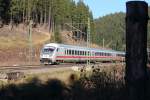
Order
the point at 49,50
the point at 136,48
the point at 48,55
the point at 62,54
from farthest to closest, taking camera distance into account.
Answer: the point at 49,50 → the point at 62,54 → the point at 48,55 → the point at 136,48

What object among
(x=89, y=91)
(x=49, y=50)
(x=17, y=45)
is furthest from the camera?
(x=17, y=45)

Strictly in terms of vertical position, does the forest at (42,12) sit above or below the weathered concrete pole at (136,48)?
above

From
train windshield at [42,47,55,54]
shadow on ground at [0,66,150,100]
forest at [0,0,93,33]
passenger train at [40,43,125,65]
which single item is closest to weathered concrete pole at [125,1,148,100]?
shadow on ground at [0,66,150,100]

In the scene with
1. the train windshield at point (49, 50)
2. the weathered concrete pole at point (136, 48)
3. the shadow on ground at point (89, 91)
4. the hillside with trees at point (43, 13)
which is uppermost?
the hillside with trees at point (43, 13)

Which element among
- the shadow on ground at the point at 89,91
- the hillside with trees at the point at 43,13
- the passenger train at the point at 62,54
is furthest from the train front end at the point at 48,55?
the hillside with trees at the point at 43,13

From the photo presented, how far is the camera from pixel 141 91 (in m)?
4.04

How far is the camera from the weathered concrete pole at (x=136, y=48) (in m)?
3.94

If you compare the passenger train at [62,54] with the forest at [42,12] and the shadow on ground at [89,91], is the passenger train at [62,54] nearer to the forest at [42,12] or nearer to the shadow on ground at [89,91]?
the shadow on ground at [89,91]

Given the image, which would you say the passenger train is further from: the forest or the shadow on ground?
the forest

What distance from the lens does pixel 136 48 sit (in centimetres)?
395

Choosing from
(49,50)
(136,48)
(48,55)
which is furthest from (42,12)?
(136,48)

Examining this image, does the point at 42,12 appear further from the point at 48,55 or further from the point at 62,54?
the point at 48,55

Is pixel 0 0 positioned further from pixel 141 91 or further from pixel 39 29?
pixel 141 91

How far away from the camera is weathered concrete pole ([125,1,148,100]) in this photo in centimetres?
394
